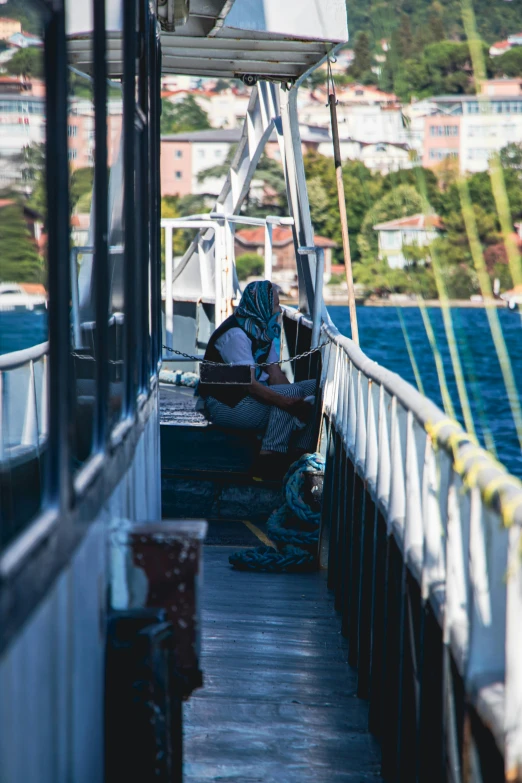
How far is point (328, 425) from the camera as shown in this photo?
7547 millimetres

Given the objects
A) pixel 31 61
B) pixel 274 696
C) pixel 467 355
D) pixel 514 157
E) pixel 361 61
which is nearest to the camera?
pixel 274 696

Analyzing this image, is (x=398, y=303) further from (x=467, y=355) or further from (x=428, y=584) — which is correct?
(x=428, y=584)

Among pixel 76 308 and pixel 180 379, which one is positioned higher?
pixel 76 308

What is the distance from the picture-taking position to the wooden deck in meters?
3.99

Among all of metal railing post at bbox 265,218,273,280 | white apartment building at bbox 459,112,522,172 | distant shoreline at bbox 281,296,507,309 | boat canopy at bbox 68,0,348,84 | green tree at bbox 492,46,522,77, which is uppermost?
white apartment building at bbox 459,112,522,172

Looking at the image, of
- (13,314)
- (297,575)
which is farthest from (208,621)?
(13,314)

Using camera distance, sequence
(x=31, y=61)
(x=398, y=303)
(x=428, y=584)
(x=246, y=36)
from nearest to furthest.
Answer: (x=428, y=584) → (x=31, y=61) → (x=246, y=36) → (x=398, y=303)

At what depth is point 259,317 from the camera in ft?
27.9

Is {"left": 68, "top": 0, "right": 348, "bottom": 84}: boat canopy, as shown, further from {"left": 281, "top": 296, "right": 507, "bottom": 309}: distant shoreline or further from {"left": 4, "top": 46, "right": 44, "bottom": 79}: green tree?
{"left": 281, "top": 296, "right": 507, "bottom": 309}: distant shoreline

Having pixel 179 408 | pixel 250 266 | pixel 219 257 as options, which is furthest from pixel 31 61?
pixel 250 266

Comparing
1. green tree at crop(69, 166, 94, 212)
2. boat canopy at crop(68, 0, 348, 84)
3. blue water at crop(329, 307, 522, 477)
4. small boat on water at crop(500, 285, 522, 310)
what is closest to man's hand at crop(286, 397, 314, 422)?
green tree at crop(69, 166, 94, 212)

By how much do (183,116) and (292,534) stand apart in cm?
13578

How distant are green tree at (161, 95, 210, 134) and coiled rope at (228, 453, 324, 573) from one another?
132516 mm

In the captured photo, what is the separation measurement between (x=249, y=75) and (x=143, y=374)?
7.00 m
